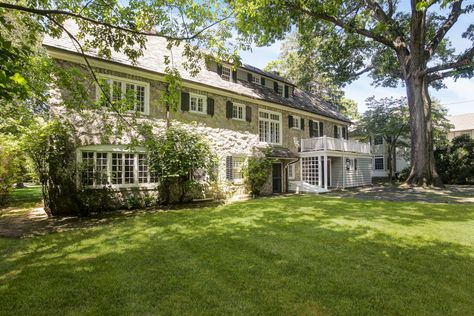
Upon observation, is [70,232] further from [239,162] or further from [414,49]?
[414,49]

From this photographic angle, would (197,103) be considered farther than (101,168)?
Yes

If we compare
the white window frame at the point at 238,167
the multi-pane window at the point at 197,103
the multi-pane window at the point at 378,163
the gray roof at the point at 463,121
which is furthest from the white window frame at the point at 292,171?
the gray roof at the point at 463,121

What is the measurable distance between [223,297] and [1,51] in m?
4.07

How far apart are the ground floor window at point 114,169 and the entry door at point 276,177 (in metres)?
8.15

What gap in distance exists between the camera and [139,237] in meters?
5.86

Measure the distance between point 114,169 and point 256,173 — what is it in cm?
722

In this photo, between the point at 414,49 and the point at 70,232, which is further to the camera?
the point at 414,49

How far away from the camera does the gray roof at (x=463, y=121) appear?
118 ft

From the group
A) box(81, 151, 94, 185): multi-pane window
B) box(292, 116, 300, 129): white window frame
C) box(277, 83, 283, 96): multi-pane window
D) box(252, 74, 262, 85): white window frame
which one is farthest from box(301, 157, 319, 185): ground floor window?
box(81, 151, 94, 185): multi-pane window

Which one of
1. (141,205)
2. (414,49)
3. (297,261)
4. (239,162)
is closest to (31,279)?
(297,261)

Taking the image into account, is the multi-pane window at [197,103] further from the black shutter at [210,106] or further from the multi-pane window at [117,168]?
the multi-pane window at [117,168]

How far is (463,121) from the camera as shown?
3738 centimetres

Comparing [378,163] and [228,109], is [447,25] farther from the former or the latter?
[378,163]

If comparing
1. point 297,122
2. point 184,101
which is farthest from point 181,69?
point 297,122
